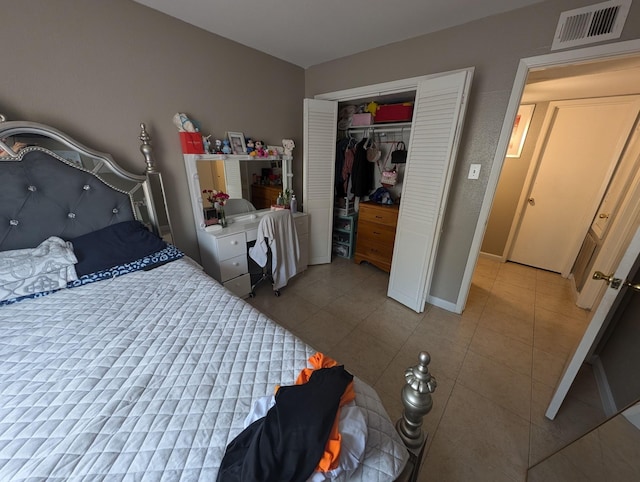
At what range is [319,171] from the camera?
2.80 meters

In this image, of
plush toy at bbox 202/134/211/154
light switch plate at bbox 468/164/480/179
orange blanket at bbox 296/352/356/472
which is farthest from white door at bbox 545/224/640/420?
plush toy at bbox 202/134/211/154

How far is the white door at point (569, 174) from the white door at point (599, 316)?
97.0 inches

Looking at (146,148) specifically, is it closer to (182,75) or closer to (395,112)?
(182,75)

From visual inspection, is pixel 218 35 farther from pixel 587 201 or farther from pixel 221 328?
pixel 587 201

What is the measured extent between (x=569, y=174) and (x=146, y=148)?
4411mm

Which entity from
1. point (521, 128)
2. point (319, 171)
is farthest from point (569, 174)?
point (319, 171)

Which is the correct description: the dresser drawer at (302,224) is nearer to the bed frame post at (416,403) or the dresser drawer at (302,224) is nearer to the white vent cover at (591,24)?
the bed frame post at (416,403)

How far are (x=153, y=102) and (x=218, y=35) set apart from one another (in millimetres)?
847

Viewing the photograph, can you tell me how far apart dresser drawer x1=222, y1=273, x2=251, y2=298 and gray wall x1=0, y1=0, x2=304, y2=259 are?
49cm

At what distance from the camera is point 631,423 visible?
94 cm

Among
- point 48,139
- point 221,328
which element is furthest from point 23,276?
point 221,328

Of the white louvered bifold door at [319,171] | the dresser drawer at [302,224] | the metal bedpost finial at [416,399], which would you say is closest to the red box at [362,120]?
the white louvered bifold door at [319,171]

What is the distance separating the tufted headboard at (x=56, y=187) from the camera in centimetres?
133

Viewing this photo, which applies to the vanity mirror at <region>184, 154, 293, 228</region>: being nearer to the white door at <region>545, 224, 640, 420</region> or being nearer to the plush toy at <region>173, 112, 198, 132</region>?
the plush toy at <region>173, 112, 198, 132</region>
